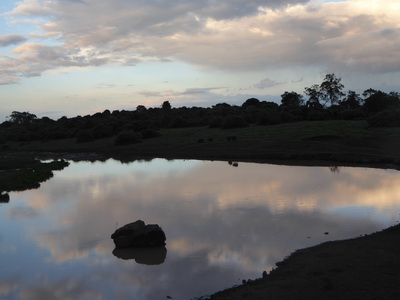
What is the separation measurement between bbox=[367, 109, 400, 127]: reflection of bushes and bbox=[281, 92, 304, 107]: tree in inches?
2792

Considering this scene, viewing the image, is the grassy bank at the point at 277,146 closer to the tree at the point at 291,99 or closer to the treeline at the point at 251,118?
the treeline at the point at 251,118

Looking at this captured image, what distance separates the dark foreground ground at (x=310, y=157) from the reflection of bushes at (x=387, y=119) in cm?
200

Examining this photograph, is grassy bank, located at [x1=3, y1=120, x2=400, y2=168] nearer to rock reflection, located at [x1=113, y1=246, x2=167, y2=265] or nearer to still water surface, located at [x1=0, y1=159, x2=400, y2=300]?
still water surface, located at [x1=0, y1=159, x2=400, y2=300]

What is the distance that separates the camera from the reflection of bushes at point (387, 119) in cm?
6019

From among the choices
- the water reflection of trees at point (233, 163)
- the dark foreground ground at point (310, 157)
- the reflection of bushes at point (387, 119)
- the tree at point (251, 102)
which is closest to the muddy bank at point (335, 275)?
the dark foreground ground at point (310, 157)

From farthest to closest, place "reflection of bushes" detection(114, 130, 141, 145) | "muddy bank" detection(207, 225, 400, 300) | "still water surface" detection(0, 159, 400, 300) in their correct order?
"reflection of bushes" detection(114, 130, 141, 145), "still water surface" detection(0, 159, 400, 300), "muddy bank" detection(207, 225, 400, 300)

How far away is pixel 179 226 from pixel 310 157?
3158 cm

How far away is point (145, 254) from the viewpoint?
1553cm

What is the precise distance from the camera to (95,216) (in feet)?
72.4

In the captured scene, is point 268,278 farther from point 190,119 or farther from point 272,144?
point 190,119

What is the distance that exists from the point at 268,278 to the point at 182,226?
798 centimetres

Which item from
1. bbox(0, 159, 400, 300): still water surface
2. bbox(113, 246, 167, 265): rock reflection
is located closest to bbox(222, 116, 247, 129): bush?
bbox(0, 159, 400, 300): still water surface

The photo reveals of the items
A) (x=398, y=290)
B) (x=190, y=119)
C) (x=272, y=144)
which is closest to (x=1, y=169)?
(x=272, y=144)

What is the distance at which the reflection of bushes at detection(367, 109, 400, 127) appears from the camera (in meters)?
60.2
